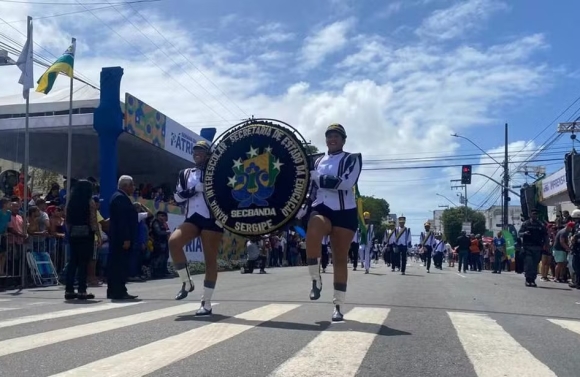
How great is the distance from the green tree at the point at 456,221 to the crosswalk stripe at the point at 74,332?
100335 millimetres

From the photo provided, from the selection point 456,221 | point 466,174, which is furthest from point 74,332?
point 456,221

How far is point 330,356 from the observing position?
15.7ft

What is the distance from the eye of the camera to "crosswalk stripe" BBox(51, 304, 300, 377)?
14.1 feet

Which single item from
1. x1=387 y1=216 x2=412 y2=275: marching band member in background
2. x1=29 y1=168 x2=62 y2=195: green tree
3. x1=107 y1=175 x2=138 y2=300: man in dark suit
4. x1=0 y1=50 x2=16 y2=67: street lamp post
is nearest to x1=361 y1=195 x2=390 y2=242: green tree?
x1=29 y1=168 x2=62 y2=195: green tree

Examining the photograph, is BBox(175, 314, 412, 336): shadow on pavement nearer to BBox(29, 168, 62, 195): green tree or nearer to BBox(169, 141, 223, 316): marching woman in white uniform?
BBox(169, 141, 223, 316): marching woman in white uniform

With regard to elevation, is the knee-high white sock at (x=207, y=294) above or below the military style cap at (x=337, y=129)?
below

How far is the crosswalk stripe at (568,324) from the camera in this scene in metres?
6.76

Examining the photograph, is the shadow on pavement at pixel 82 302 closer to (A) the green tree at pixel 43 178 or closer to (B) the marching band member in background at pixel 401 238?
(B) the marching band member in background at pixel 401 238

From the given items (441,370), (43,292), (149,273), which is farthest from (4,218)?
(441,370)

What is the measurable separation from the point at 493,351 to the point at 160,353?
104 inches

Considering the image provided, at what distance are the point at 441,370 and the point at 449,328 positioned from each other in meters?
1.95

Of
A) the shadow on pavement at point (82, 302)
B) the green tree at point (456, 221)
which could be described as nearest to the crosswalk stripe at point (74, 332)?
the shadow on pavement at point (82, 302)

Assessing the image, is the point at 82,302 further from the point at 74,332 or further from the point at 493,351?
the point at 493,351

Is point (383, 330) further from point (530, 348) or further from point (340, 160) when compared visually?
point (340, 160)
